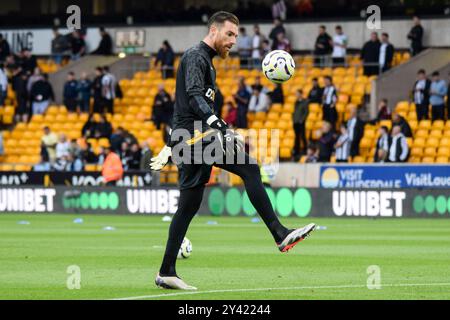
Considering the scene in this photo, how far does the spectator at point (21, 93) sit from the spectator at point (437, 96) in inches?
564

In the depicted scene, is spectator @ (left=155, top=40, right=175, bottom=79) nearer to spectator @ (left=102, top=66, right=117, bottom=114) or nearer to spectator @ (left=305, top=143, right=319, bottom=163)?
spectator @ (left=102, top=66, right=117, bottom=114)

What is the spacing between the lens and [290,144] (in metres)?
34.3

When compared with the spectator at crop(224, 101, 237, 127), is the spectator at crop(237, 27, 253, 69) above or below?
above

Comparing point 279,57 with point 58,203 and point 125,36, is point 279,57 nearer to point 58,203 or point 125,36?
point 58,203

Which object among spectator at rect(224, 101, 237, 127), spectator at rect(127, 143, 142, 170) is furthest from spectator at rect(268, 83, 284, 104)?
spectator at rect(127, 143, 142, 170)

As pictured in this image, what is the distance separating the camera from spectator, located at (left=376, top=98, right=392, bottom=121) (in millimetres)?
32722

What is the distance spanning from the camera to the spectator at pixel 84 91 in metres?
38.8

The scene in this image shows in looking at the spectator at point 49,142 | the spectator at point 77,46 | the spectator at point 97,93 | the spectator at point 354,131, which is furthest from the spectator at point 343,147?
the spectator at point 77,46

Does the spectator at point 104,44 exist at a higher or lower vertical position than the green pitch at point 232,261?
higher

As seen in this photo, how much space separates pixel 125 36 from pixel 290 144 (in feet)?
36.6

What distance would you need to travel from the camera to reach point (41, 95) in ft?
130

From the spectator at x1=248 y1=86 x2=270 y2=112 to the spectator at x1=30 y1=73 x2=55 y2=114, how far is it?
7.85 m

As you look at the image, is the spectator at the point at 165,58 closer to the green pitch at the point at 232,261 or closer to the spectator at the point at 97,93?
the spectator at the point at 97,93

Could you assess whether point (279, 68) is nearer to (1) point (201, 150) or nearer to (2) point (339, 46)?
(1) point (201, 150)
